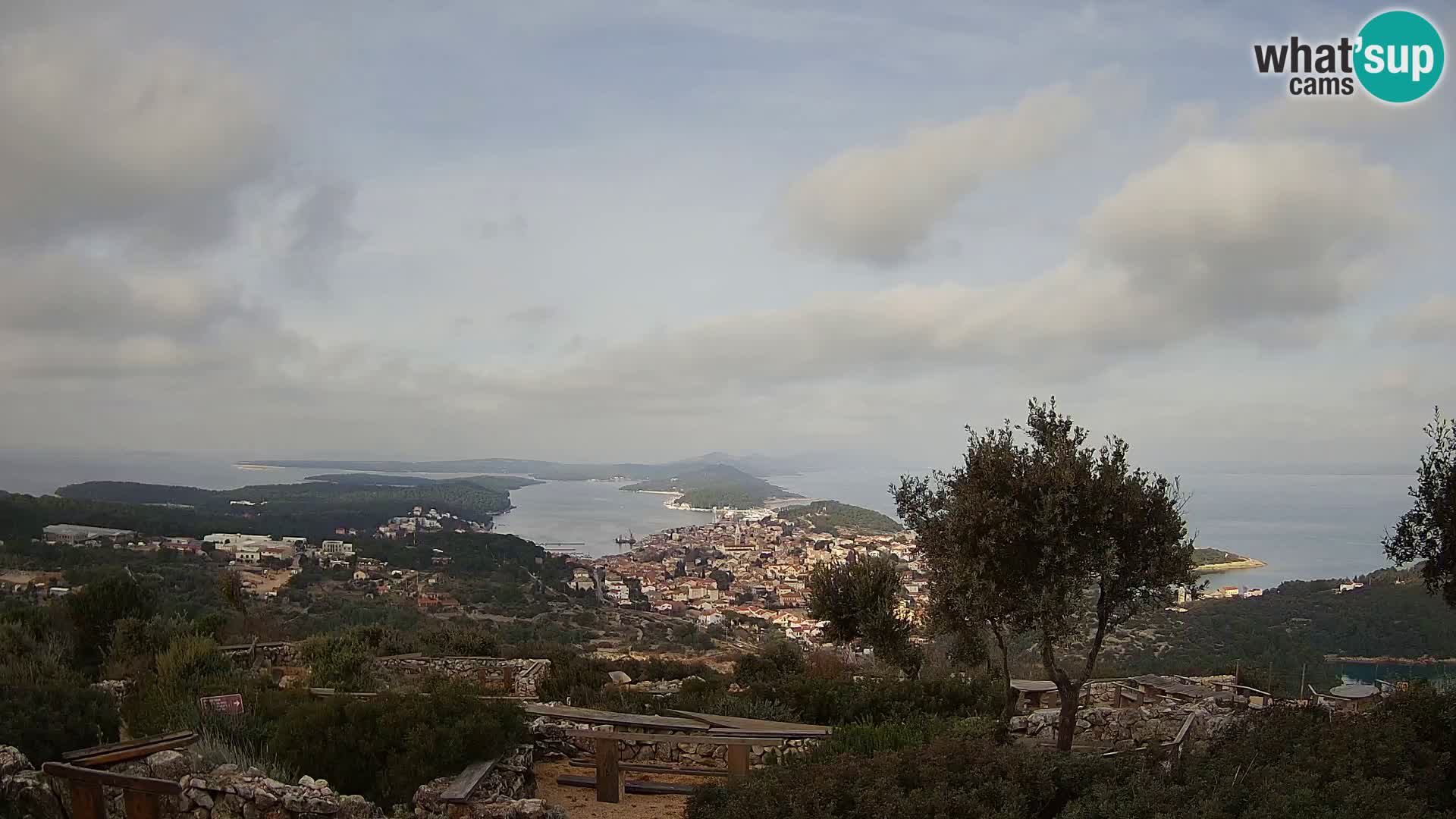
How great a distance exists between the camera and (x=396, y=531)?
5112cm

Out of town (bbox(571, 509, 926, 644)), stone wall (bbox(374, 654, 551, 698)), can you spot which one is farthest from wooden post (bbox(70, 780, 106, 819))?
town (bbox(571, 509, 926, 644))

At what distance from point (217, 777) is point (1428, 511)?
1101 cm

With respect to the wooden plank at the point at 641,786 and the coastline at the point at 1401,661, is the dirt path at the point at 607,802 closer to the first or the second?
the wooden plank at the point at 641,786

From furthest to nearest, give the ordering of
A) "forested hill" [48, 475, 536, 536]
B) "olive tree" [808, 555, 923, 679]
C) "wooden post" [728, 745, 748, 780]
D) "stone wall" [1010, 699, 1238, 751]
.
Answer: "forested hill" [48, 475, 536, 536]
"olive tree" [808, 555, 923, 679]
"stone wall" [1010, 699, 1238, 751]
"wooden post" [728, 745, 748, 780]

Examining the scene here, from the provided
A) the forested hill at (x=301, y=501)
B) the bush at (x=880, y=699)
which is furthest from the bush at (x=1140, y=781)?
the forested hill at (x=301, y=501)

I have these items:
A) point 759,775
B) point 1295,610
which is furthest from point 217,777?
point 1295,610

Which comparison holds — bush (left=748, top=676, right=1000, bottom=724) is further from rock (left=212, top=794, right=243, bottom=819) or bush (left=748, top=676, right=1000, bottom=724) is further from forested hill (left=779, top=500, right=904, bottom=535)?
forested hill (left=779, top=500, right=904, bottom=535)

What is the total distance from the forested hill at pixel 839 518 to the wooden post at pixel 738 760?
4484 centimetres

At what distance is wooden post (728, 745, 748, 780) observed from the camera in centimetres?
716

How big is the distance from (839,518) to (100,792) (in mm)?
62103

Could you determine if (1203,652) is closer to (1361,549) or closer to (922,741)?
(922,741)

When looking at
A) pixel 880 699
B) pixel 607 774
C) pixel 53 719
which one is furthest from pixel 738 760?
pixel 53 719

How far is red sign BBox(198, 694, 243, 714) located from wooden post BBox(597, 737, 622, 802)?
338 centimetres

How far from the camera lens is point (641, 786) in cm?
771
